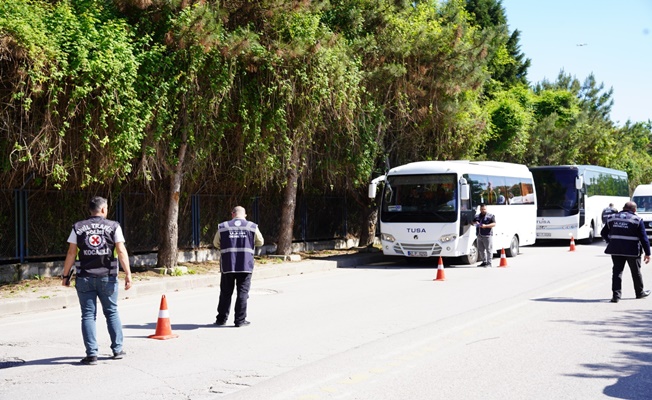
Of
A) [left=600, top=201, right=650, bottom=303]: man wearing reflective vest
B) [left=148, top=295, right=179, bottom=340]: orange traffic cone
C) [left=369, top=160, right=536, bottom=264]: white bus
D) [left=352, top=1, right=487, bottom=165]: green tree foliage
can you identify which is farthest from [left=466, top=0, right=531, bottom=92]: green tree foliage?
[left=148, top=295, right=179, bottom=340]: orange traffic cone

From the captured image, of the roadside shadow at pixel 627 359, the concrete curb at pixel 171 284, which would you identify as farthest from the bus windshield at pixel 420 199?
the roadside shadow at pixel 627 359

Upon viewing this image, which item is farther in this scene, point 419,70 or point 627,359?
point 419,70

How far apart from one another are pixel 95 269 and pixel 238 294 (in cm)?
279

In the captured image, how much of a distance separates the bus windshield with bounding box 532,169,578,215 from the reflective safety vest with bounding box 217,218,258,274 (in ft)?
73.7

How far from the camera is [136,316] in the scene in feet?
38.7

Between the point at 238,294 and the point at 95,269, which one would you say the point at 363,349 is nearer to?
the point at 238,294

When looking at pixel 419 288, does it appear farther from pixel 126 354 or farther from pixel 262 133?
pixel 126 354

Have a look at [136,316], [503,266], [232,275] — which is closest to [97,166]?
[136,316]

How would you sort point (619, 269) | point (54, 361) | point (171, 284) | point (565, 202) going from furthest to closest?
point (565, 202), point (171, 284), point (619, 269), point (54, 361)

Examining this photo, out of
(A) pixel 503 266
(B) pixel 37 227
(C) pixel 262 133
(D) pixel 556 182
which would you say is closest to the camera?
(B) pixel 37 227

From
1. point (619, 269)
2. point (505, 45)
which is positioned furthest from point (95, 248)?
point (505, 45)

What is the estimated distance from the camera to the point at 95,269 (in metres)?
8.15

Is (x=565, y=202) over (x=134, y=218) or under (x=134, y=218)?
over

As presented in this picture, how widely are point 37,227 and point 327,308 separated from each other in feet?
26.1
